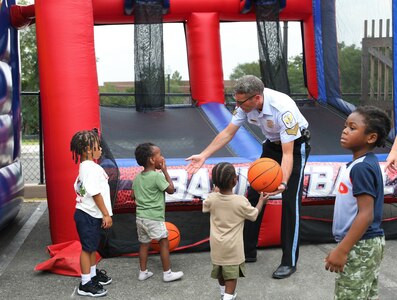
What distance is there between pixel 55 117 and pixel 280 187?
6.44 ft

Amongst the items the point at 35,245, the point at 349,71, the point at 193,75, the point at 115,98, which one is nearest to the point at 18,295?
the point at 35,245

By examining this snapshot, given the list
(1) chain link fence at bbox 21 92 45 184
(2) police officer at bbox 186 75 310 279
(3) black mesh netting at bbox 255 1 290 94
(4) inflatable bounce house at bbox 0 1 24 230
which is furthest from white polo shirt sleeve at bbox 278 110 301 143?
(1) chain link fence at bbox 21 92 45 184

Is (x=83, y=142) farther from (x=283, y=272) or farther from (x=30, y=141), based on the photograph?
(x=30, y=141)

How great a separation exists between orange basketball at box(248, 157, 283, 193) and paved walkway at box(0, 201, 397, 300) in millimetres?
773

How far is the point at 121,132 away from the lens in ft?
18.4

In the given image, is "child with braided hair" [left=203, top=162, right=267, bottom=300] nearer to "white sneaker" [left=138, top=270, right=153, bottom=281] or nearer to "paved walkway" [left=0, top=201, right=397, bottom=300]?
"paved walkway" [left=0, top=201, right=397, bottom=300]

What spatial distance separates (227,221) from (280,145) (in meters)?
0.99

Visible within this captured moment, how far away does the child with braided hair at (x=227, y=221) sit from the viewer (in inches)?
123

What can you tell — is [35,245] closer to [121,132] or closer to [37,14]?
[121,132]

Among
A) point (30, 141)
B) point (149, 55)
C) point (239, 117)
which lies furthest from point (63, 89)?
point (30, 141)

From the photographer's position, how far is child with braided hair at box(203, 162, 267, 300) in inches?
123

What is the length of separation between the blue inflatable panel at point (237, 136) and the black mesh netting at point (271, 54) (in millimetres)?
698

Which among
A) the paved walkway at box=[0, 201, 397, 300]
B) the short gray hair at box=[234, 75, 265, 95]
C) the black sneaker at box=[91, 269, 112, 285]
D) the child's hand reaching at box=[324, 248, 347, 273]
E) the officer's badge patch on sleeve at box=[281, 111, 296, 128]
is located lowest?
the paved walkway at box=[0, 201, 397, 300]

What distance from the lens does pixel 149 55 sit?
6172 mm
